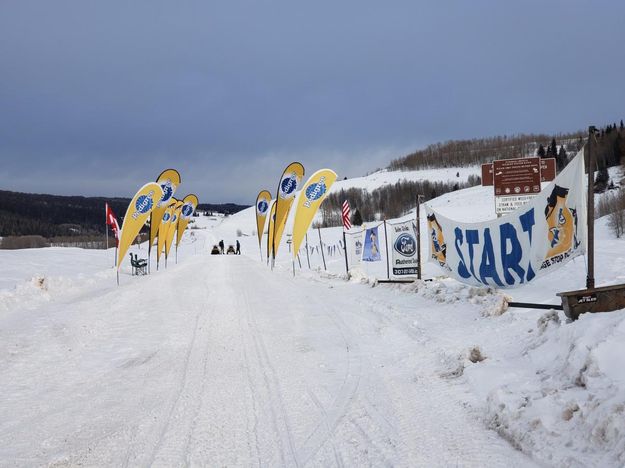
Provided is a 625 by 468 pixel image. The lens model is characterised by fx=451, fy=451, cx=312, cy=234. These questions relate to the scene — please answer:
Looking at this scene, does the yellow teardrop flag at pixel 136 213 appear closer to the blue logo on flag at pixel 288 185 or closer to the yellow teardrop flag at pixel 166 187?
the yellow teardrop flag at pixel 166 187

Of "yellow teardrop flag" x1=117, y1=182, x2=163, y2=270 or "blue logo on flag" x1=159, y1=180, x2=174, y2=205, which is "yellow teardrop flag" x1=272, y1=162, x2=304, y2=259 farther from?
"blue logo on flag" x1=159, y1=180, x2=174, y2=205

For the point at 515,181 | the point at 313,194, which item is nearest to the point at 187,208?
the point at 313,194

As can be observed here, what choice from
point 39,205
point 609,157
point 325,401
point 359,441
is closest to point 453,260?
point 325,401

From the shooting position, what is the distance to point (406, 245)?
47.2ft

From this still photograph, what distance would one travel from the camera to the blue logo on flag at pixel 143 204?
1756 centimetres

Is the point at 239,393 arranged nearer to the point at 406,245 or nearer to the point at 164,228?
the point at 406,245

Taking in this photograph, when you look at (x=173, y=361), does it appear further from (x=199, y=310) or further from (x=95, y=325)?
(x=199, y=310)

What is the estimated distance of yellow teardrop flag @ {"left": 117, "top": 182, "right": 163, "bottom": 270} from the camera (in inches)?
674

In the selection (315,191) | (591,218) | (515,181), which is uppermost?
(315,191)

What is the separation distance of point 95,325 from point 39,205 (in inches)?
8566

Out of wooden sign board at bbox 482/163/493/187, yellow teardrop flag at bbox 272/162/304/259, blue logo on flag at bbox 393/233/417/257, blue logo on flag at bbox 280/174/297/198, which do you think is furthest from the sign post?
blue logo on flag at bbox 280/174/297/198

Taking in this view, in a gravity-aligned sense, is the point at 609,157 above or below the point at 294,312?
above

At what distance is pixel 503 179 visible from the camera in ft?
44.5

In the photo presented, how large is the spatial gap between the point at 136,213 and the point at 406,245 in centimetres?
1038
